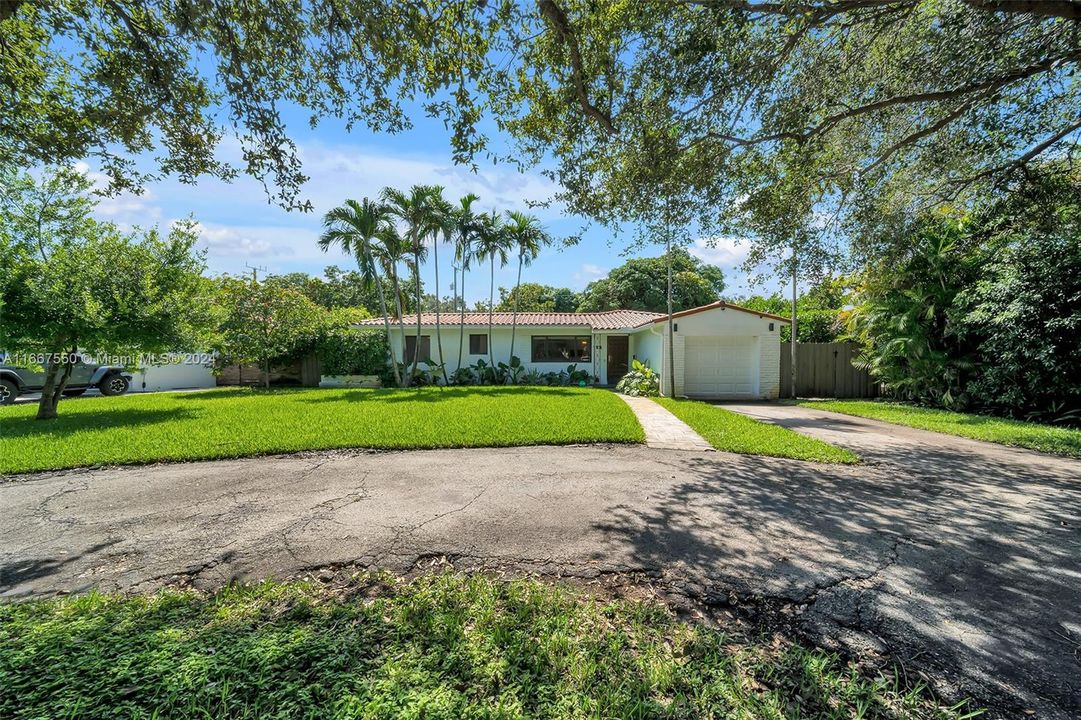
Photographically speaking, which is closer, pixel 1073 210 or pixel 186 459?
pixel 186 459

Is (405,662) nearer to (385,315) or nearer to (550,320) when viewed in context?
(385,315)

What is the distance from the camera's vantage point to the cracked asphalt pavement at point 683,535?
2562 millimetres

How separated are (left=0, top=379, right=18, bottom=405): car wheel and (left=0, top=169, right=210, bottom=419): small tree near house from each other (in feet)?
19.1

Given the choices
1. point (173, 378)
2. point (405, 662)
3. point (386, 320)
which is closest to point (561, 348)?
point (386, 320)

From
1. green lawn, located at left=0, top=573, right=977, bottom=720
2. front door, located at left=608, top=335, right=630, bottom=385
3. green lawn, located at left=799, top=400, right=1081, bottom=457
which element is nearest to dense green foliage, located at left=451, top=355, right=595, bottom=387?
front door, located at left=608, top=335, right=630, bottom=385

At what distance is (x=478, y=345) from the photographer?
19.8 m

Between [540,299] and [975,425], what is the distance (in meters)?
34.9

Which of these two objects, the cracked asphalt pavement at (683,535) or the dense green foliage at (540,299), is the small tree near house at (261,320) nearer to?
the cracked asphalt pavement at (683,535)

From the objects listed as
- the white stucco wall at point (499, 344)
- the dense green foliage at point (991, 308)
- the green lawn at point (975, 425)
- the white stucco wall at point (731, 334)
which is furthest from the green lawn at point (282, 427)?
the dense green foliage at point (991, 308)

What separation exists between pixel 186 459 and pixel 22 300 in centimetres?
545

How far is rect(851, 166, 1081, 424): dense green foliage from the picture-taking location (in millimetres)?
8141

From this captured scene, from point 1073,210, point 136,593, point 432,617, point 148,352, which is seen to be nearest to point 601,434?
point 432,617

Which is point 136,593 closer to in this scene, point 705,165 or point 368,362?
point 705,165

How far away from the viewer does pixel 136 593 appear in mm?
2893
